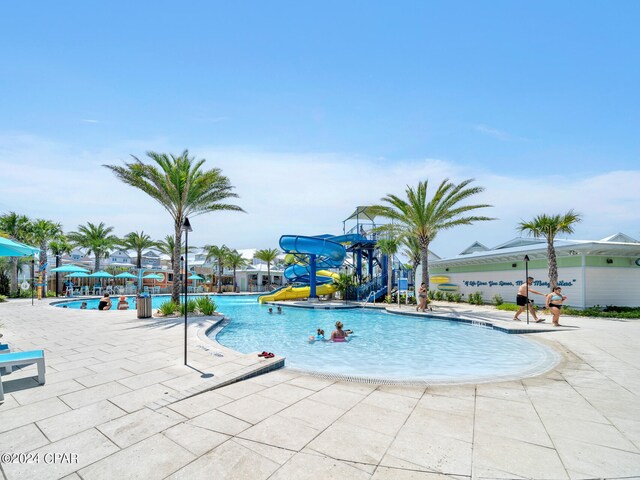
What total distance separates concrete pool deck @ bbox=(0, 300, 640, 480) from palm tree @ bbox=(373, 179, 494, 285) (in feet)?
43.4

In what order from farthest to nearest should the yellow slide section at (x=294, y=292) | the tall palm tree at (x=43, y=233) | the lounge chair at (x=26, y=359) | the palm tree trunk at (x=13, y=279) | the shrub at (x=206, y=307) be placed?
the tall palm tree at (x=43, y=233) < the palm tree trunk at (x=13, y=279) < the yellow slide section at (x=294, y=292) < the shrub at (x=206, y=307) < the lounge chair at (x=26, y=359)

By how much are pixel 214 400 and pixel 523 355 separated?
738cm

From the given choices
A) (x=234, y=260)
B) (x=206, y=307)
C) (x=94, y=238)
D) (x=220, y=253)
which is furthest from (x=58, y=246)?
(x=206, y=307)

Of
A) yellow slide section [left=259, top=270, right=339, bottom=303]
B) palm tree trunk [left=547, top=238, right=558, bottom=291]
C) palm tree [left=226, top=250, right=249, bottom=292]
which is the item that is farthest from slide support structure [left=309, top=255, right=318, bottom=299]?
palm tree [left=226, top=250, right=249, bottom=292]

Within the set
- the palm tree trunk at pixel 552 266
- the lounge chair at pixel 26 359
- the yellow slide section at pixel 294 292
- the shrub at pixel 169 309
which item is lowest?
the yellow slide section at pixel 294 292

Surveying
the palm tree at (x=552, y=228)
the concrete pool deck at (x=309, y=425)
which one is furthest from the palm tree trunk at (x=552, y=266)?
the concrete pool deck at (x=309, y=425)

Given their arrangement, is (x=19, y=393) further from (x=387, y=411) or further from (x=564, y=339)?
(x=564, y=339)

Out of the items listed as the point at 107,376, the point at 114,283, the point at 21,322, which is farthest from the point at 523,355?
the point at 114,283

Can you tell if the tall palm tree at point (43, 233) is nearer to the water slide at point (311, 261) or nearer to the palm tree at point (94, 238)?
the palm tree at point (94, 238)

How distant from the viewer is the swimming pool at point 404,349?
22.7ft

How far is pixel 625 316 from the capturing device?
559 inches

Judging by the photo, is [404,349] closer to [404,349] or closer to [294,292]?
[404,349]

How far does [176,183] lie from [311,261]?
11710 millimetres

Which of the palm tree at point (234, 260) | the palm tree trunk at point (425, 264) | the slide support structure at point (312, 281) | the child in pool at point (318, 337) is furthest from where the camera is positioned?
the palm tree at point (234, 260)
